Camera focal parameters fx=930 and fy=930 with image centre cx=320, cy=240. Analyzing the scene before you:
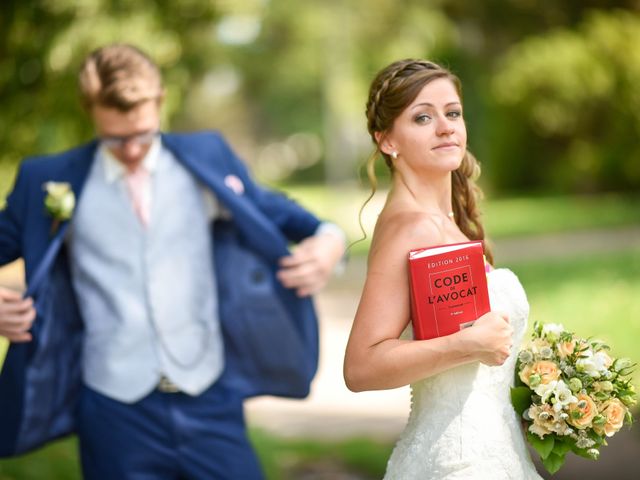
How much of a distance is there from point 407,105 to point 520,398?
79 centimetres

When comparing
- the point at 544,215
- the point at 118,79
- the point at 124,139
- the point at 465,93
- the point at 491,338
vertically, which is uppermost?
the point at 465,93

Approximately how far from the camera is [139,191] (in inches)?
131

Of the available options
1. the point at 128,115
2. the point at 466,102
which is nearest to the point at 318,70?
the point at 466,102

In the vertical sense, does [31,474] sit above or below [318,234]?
below

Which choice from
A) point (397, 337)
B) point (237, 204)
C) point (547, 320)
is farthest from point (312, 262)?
point (547, 320)

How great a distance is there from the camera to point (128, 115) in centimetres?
320

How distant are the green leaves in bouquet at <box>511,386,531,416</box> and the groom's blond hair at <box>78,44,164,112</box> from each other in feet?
5.37

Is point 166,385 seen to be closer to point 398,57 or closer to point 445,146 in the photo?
point 445,146

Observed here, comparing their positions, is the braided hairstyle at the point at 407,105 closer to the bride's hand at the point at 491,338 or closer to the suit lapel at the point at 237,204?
the bride's hand at the point at 491,338

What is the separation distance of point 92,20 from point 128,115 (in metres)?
2.57

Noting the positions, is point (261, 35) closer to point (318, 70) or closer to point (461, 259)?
point (318, 70)

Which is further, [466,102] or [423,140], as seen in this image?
[466,102]

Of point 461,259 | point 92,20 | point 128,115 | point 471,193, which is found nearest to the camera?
point 461,259

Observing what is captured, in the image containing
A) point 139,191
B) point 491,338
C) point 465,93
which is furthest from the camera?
point 465,93
